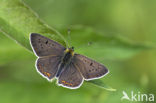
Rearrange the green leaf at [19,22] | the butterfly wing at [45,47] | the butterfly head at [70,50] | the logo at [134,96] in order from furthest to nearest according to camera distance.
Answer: the logo at [134,96] → the butterfly head at [70,50] → the butterfly wing at [45,47] → the green leaf at [19,22]

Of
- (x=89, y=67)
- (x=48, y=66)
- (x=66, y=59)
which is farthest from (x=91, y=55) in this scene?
(x=48, y=66)

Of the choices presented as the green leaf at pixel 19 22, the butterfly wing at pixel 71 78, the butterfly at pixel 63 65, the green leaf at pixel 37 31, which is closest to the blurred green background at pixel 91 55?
the green leaf at pixel 37 31

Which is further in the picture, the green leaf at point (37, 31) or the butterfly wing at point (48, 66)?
the butterfly wing at point (48, 66)

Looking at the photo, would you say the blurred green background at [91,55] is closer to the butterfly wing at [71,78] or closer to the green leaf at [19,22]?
the butterfly wing at [71,78]

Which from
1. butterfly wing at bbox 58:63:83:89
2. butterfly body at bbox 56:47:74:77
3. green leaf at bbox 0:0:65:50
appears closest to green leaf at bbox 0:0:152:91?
green leaf at bbox 0:0:65:50

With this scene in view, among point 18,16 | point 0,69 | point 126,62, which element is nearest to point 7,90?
point 0,69

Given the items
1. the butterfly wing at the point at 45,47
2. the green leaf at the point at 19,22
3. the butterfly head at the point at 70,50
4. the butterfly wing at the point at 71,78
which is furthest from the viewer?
the butterfly head at the point at 70,50
